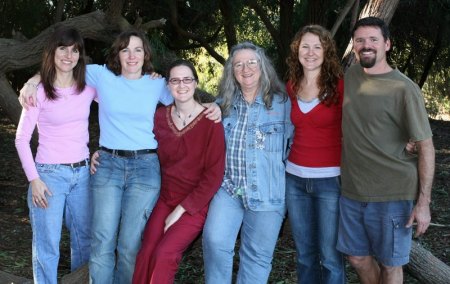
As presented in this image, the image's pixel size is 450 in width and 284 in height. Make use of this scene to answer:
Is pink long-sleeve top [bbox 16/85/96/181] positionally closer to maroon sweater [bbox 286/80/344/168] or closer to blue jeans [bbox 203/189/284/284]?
blue jeans [bbox 203/189/284/284]

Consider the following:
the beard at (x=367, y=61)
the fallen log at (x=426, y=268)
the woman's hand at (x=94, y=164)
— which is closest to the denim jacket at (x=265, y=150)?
the beard at (x=367, y=61)

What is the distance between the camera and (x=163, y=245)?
120 inches

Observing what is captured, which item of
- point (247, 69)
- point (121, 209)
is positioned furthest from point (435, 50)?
point (121, 209)

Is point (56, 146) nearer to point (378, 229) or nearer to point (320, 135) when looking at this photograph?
point (320, 135)

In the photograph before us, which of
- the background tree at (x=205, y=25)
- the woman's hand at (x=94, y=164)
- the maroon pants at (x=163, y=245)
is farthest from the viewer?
the background tree at (x=205, y=25)

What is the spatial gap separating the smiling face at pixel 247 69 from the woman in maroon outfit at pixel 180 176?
9.7 inches

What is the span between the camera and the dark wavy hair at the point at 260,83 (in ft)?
10.4

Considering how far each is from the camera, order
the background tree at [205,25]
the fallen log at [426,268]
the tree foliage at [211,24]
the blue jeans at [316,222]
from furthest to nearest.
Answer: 1. the tree foliage at [211,24]
2. the background tree at [205,25]
3. the fallen log at [426,268]
4. the blue jeans at [316,222]

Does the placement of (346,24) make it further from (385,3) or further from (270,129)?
(270,129)

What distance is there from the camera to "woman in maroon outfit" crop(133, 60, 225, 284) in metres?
3.06

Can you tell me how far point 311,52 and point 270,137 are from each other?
50 cm

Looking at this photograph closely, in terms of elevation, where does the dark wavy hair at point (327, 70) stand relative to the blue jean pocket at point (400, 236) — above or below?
above

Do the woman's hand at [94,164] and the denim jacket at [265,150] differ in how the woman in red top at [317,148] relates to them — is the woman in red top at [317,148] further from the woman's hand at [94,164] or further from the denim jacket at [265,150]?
the woman's hand at [94,164]

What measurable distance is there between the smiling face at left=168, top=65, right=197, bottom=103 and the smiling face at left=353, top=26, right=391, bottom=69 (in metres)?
0.90
